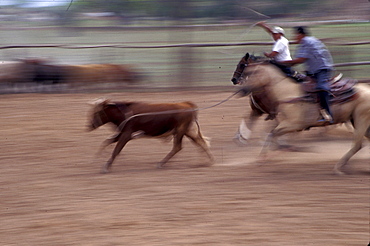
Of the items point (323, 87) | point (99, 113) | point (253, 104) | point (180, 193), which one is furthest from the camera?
point (253, 104)

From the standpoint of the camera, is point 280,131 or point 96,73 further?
point 96,73

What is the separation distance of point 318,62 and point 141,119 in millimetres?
2306

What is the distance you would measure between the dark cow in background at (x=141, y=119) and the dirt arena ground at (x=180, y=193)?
1.45ft

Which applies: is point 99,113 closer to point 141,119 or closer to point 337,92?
point 141,119

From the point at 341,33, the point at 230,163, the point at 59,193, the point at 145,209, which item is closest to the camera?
the point at 145,209

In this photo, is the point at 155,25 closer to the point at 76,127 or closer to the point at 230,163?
the point at 76,127

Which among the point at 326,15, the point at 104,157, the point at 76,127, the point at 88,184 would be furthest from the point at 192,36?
the point at 88,184

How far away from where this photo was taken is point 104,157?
26.8 feet

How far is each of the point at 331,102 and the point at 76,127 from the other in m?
4.81

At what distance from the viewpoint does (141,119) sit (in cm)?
727

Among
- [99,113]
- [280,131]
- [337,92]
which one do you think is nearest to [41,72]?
[99,113]

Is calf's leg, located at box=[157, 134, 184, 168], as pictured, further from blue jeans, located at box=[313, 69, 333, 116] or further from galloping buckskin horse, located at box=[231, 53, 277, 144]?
blue jeans, located at box=[313, 69, 333, 116]

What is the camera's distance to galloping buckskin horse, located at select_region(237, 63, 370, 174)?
712 centimetres

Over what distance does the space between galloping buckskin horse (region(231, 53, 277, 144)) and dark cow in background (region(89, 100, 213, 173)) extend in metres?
1.20
